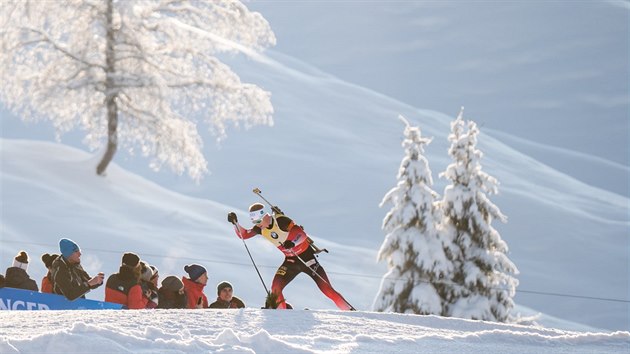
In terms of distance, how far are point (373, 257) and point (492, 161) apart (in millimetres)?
65820

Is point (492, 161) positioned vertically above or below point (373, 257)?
above

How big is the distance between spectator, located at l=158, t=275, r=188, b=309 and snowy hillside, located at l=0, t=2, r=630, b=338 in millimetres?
1389

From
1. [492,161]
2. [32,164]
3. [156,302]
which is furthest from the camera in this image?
[492,161]

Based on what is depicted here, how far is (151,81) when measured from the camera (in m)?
29.9

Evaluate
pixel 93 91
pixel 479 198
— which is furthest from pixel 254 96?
pixel 479 198

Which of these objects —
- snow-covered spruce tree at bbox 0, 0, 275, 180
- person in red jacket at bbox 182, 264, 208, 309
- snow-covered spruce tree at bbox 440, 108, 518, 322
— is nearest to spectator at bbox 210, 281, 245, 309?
person in red jacket at bbox 182, 264, 208, 309

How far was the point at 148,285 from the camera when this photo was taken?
416 inches

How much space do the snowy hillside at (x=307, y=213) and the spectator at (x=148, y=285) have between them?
63.9 inches

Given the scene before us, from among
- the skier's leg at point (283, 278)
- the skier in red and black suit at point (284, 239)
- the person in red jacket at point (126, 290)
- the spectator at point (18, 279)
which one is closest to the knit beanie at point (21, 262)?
the spectator at point (18, 279)

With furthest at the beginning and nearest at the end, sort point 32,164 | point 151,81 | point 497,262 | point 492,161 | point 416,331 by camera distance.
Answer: point 492,161, point 32,164, point 151,81, point 497,262, point 416,331

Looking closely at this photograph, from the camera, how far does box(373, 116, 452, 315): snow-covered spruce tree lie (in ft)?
80.4

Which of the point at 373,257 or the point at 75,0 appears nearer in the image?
the point at 75,0

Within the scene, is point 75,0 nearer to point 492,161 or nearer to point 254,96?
point 254,96

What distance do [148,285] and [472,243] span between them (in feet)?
50.5
